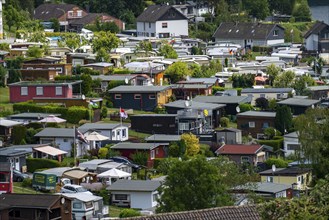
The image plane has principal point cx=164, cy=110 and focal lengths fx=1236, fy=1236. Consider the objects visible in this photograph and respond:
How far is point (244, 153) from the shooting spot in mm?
24734

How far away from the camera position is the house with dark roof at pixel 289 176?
70.8ft

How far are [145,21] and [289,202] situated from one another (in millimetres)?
39484

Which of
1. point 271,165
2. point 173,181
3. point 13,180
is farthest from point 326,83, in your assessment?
point 173,181

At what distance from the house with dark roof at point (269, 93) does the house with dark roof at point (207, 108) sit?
2809 millimetres

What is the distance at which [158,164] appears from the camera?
914 inches

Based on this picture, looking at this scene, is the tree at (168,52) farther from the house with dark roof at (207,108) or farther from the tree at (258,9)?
the tree at (258,9)

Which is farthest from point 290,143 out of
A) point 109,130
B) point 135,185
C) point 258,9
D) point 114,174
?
point 258,9

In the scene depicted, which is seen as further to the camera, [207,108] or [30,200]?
[207,108]

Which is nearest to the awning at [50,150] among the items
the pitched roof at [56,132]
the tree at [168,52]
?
the pitched roof at [56,132]

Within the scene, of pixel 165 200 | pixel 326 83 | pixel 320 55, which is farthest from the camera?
pixel 320 55

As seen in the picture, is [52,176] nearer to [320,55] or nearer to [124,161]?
[124,161]

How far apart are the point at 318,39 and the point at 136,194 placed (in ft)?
88.6

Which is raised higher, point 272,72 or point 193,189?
point 193,189

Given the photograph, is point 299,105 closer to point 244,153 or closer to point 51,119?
point 244,153
